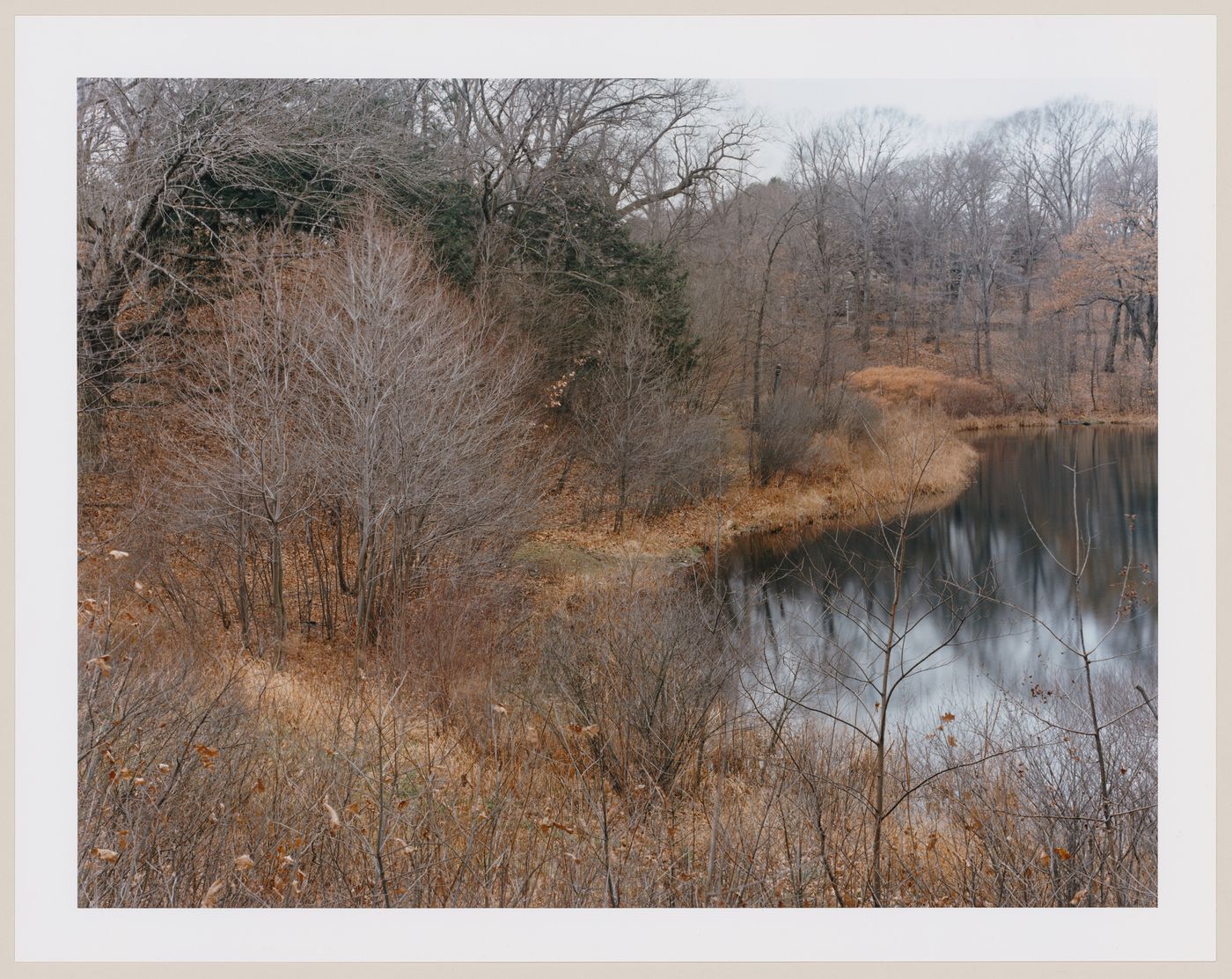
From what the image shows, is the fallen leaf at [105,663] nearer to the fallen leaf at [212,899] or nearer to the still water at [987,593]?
the fallen leaf at [212,899]

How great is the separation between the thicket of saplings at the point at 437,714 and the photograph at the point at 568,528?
0.04m

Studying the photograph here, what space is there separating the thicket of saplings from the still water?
40 cm

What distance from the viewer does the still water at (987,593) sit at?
21.2ft

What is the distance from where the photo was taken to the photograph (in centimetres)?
354

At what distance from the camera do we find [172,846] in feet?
10.9

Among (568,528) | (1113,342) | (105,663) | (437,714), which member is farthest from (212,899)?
(568,528)

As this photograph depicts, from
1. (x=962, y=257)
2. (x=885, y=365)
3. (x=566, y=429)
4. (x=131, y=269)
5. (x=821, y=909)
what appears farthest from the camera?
(x=885, y=365)

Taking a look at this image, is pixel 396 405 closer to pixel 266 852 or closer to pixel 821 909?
pixel 266 852

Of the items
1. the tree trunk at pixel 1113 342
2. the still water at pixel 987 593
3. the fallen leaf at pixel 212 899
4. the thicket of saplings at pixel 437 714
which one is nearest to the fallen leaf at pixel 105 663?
the thicket of saplings at pixel 437 714

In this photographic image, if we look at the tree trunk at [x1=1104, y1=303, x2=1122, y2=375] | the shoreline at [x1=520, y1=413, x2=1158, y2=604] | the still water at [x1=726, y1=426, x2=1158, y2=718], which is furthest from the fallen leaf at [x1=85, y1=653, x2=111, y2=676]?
the tree trunk at [x1=1104, y1=303, x2=1122, y2=375]

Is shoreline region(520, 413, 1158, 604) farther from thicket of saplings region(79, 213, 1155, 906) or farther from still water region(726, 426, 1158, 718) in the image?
thicket of saplings region(79, 213, 1155, 906)

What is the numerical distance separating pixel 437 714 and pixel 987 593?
19.9 ft

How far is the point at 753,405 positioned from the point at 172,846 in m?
15.2
